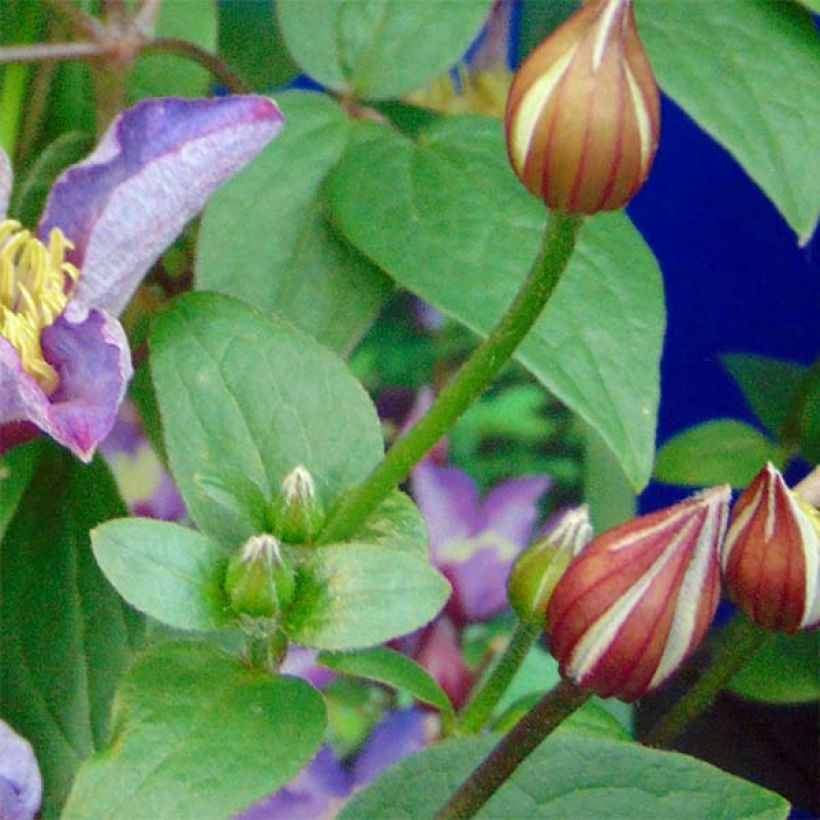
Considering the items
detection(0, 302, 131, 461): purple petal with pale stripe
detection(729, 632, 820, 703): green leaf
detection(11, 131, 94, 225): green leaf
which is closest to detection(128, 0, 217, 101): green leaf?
detection(11, 131, 94, 225): green leaf

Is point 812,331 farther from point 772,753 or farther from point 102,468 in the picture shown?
point 102,468

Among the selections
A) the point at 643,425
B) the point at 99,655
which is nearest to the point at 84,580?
the point at 99,655

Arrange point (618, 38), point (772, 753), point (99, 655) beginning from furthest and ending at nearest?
point (772, 753), point (99, 655), point (618, 38)

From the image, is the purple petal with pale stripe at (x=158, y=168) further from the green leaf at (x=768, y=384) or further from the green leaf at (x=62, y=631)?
the green leaf at (x=768, y=384)

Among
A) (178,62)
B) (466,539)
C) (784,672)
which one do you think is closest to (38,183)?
(178,62)

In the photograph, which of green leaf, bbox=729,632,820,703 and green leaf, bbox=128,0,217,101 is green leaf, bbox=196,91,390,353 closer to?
green leaf, bbox=128,0,217,101

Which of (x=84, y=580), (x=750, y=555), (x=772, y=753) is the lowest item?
(x=772, y=753)
